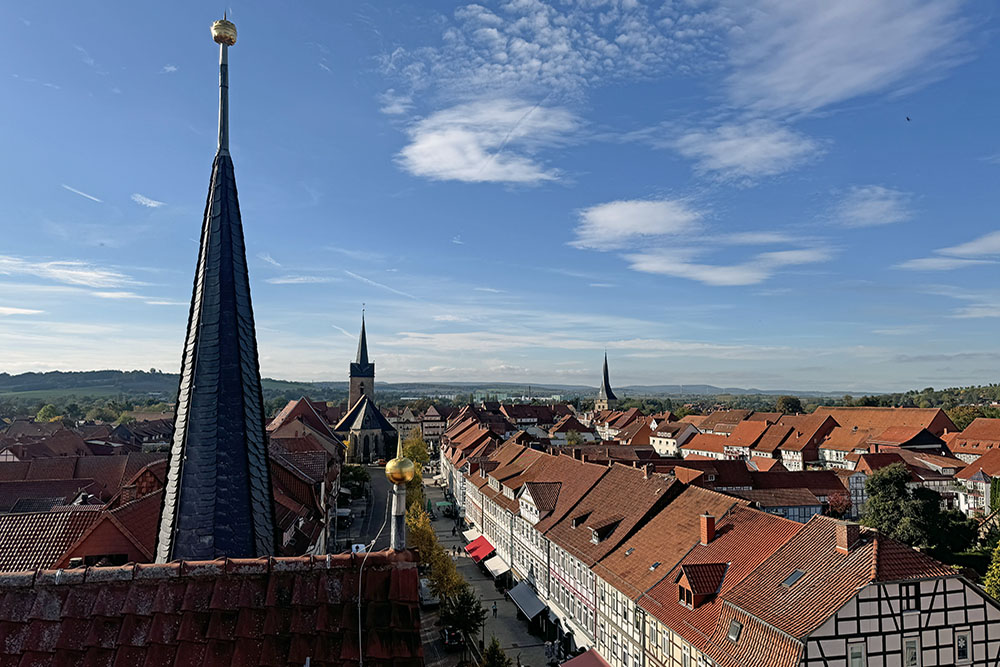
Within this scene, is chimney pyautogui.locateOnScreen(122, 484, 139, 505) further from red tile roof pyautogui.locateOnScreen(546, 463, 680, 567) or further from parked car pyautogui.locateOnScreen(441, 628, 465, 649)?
red tile roof pyautogui.locateOnScreen(546, 463, 680, 567)

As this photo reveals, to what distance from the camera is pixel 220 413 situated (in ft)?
27.7

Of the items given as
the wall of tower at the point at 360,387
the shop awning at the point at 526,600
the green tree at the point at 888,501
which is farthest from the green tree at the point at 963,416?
the wall of tower at the point at 360,387

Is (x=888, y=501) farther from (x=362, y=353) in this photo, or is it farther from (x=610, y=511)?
(x=362, y=353)

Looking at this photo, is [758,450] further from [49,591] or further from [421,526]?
[49,591]

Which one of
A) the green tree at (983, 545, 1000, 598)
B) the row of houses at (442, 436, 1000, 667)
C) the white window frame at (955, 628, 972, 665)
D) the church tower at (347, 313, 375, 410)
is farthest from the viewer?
the church tower at (347, 313, 375, 410)

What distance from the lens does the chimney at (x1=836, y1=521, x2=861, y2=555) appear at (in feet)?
65.3

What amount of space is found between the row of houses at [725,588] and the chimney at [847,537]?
4 cm

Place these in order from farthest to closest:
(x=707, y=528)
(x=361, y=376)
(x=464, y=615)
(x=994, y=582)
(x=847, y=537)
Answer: (x=361, y=376), (x=994, y=582), (x=464, y=615), (x=707, y=528), (x=847, y=537)

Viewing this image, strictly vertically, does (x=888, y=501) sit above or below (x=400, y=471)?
below

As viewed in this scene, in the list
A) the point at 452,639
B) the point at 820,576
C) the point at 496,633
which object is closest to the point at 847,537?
the point at 820,576

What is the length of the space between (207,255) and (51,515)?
22.2 m

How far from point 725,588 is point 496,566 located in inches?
976

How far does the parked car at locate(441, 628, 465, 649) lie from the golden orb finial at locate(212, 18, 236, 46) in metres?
28.8

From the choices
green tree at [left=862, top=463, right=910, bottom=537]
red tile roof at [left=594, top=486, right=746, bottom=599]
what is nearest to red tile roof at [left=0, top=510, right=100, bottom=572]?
red tile roof at [left=594, top=486, right=746, bottom=599]
